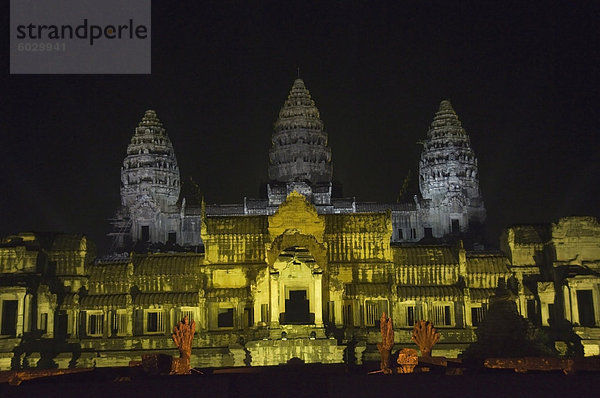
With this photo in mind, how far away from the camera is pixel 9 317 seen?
1714 inches

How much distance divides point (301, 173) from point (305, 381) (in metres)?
63.1

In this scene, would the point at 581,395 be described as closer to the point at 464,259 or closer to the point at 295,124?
the point at 464,259

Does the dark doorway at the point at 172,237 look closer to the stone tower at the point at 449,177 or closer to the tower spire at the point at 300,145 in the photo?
the tower spire at the point at 300,145

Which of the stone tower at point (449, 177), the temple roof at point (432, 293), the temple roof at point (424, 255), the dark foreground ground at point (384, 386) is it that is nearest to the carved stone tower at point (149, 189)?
the stone tower at point (449, 177)

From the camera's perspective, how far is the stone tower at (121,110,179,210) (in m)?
80.0

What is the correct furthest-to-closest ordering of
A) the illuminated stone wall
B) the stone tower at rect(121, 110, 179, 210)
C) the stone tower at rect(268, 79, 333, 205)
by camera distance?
the stone tower at rect(268, 79, 333, 205), the stone tower at rect(121, 110, 179, 210), the illuminated stone wall

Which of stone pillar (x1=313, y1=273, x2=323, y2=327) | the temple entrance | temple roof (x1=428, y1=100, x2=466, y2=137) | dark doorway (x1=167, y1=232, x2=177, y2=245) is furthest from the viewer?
temple roof (x1=428, y1=100, x2=466, y2=137)

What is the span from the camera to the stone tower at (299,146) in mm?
84562

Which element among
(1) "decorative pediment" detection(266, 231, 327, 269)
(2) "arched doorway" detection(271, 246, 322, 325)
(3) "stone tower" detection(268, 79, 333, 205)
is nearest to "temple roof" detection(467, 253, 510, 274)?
(1) "decorative pediment" detection(266, 231, 327, 269)

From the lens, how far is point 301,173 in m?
84.2

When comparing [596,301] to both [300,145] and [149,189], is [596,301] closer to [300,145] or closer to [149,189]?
[300,145]

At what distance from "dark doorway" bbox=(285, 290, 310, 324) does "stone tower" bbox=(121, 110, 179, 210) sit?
3878 cm

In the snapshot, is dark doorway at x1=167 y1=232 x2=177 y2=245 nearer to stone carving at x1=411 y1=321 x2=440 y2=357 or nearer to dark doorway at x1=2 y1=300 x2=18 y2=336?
dark doorway at x1=2 y1=300 x2=18 y2=336

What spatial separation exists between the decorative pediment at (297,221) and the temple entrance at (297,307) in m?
3.57
